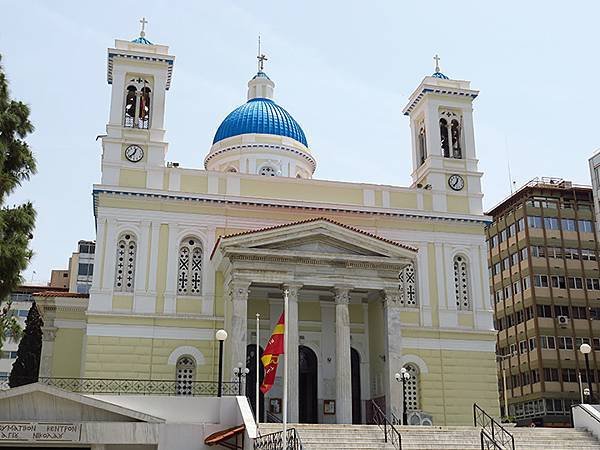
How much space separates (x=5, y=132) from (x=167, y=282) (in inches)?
397

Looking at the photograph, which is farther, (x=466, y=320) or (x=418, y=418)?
(x=466, y=320)

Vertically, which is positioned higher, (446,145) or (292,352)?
(446,145)

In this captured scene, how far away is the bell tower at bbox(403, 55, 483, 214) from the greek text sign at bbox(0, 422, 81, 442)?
63.6 ft

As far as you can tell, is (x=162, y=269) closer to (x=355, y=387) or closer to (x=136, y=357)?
(x=136, y=357)

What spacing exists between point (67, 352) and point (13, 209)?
11.2 m

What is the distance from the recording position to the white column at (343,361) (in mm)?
28547

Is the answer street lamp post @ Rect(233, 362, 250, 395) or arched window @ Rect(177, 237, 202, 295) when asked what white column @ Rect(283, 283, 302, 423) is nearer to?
street lamp post @ Rect(233, 362, 250, 395)

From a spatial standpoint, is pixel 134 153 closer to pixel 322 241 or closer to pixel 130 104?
pixel 130 104

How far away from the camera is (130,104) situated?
116 feet

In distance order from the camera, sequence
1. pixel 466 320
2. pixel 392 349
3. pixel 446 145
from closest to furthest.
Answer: pixel 392 349
pixel 466 320
pixel 446 145

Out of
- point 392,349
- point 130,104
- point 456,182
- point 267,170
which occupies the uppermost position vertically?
point 130,104

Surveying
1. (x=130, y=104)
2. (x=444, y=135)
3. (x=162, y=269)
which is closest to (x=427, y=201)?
(x=444, y=135)

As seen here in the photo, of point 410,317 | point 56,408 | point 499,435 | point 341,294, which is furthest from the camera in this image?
point 410,317

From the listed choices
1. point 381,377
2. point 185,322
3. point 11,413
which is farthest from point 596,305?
point 11,413
